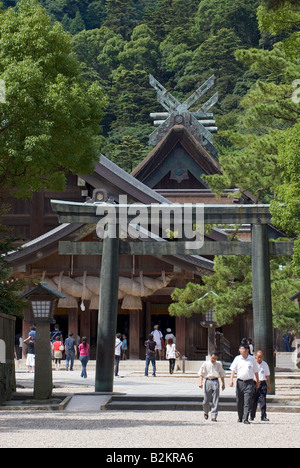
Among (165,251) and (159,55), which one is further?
(159,55)

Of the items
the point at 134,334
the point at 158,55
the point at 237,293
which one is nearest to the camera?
the point at 237,293

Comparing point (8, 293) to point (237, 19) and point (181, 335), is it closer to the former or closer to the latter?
point (181, 335)

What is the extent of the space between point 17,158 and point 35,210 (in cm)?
1750

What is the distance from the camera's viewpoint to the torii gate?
62.6 ft

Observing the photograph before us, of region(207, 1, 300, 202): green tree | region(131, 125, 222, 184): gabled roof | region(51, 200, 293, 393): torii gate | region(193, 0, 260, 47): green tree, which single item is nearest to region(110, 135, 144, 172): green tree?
region(131, 125, 222, 184): gabled roof

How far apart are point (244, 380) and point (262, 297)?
5.36 metres

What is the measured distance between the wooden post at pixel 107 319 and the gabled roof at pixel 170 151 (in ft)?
66.6

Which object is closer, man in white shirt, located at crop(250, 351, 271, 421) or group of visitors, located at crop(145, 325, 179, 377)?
man in white shirt, located at crop(250, 351, 271, 421)

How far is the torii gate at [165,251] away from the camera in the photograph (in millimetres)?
19078

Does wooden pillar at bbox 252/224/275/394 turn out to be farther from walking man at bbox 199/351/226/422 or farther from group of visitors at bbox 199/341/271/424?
walking man at bbox 199/351/226/422

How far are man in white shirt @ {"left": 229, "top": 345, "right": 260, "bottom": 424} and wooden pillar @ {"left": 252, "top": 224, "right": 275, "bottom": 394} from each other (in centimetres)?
460

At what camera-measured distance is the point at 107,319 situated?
19.3 meters

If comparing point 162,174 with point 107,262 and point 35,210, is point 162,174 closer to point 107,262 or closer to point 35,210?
point 35,210

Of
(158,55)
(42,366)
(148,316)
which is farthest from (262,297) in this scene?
(158,55)
